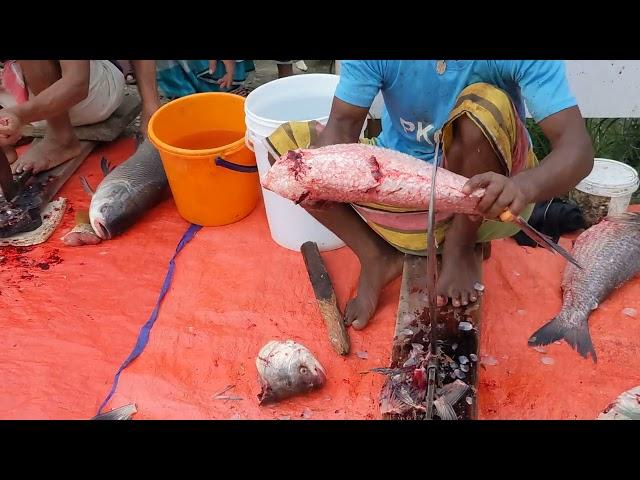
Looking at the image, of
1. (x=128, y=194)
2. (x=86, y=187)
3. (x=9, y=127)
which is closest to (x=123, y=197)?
(x=128, y=194)

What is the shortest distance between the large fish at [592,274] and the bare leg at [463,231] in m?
0.40

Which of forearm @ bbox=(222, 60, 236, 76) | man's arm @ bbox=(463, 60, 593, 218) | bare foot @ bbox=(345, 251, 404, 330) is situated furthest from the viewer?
forearm @ bbox=(222, 60, 236, 76)

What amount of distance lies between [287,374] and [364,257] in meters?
0.80

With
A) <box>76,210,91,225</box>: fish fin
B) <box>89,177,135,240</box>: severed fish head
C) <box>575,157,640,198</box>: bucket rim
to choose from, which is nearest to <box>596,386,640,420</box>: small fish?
<box>575,157,640,198</box>: bucket rim

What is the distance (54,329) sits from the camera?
9.66 ft

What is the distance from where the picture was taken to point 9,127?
11.3ft

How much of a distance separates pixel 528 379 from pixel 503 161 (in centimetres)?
97

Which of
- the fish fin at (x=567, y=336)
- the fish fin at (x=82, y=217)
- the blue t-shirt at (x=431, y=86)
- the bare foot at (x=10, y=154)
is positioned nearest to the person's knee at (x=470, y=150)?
the blue t-shirt at (x=431, y=86)

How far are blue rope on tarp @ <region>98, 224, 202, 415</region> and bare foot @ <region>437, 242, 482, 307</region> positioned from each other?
4.67 feet

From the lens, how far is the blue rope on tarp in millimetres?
2669

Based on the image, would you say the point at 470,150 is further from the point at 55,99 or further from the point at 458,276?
the point at 55,99

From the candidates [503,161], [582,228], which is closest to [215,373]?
[503,161]

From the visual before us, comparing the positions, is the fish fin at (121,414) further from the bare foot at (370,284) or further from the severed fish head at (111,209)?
the severed fish head at (111,209)

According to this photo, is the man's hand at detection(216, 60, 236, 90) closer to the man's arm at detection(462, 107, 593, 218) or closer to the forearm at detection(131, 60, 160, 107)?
the forearm at detection(131, 60, 160, 107)
